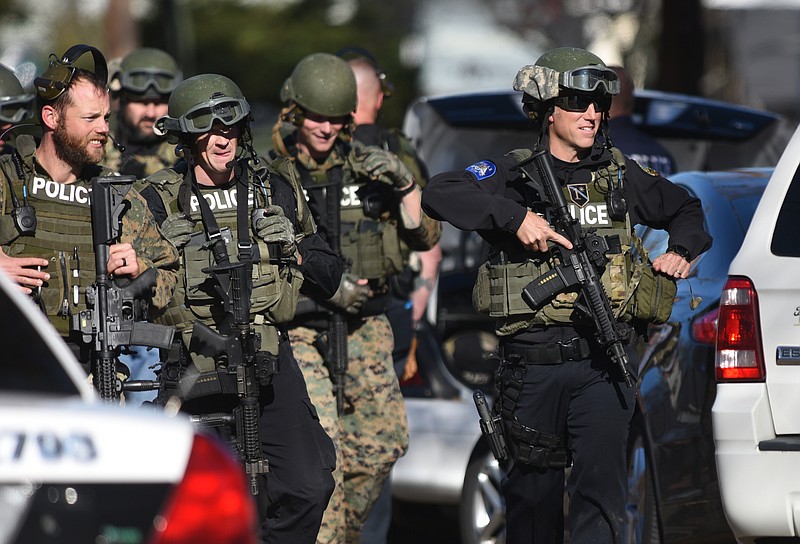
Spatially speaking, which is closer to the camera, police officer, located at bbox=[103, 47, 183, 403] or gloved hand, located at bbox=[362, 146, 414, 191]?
gloved hand, located at bbox=[362, 146, 414, 191]

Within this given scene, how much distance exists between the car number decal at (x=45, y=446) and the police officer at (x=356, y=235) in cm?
360

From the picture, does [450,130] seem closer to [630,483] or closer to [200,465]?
[630,483]

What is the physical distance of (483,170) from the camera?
563 centimetres

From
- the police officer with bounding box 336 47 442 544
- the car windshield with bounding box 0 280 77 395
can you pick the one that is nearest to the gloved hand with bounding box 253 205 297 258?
the police officer with bounding box 336 47 442 544

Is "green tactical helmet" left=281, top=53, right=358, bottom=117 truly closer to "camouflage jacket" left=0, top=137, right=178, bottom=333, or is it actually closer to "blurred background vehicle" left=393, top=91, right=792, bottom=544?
"camouflage jacket" left=0, top=137, right=178, bottom=333

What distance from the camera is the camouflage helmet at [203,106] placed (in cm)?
557

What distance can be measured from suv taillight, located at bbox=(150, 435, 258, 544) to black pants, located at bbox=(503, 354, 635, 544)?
2.47 m

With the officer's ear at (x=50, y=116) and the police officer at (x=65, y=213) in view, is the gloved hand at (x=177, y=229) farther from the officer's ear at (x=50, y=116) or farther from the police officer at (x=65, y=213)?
the officer's ear at (x=50, y=116)

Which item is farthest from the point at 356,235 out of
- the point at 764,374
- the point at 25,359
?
the point at 25,359

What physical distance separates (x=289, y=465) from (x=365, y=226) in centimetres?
169

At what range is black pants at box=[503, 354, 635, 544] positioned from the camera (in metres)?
5.44

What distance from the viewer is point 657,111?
8.83 meters

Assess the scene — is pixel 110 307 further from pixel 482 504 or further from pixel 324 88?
pixel 482 504

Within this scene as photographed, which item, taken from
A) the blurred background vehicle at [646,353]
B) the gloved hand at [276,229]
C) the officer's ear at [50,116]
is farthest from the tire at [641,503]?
the officer's ear at [50,116]
